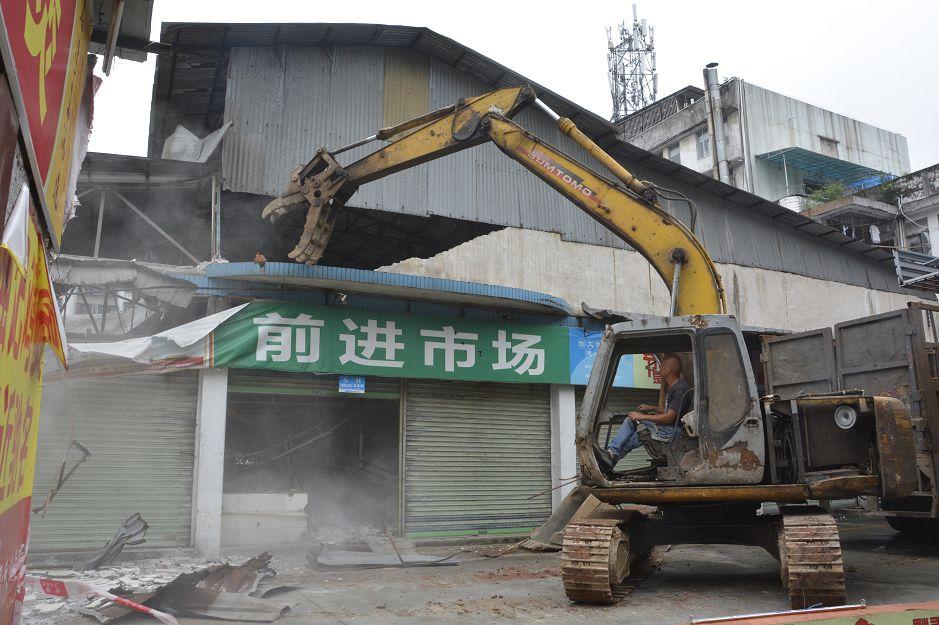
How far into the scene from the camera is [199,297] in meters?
10.2

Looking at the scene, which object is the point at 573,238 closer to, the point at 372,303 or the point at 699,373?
the point at 372,303

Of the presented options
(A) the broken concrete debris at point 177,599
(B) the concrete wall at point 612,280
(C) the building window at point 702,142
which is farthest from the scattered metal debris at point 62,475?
(C) the building window at point 702,142

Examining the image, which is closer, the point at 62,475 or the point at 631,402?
the point at 62,475

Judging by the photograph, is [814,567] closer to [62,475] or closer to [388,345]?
[388,345]

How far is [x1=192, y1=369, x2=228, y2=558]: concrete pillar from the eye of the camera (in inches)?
364

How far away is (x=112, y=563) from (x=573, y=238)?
32.9ft

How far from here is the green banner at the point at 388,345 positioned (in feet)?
32.6

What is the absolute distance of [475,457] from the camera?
11.7 meters

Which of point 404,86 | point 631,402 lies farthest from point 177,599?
point 404,86

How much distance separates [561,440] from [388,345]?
366 cm

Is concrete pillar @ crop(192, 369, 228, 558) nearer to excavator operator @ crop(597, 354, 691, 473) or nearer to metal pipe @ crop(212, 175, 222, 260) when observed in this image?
metal pipe @ crop(212, 175, 222, 260)

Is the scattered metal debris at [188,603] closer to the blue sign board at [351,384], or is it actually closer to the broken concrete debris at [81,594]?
the broken concrete debris at [81,594]

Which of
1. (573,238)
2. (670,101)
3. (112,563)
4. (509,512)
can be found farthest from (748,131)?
(112,563)

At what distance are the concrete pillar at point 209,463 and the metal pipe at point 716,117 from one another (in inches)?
1003
